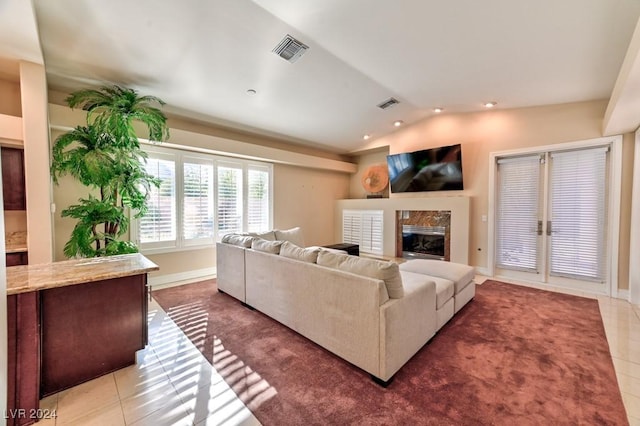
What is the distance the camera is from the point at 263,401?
6.08 ft

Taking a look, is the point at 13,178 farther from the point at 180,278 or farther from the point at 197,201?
the point at 180,278

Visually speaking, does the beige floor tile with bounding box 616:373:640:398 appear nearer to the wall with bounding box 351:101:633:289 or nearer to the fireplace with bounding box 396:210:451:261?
the wall with bounding box 351:101:633:289

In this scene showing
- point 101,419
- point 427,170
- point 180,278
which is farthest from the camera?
point 427,170

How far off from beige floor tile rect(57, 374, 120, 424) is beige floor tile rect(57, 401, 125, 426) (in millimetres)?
16

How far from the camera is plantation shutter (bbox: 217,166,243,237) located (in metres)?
5.25

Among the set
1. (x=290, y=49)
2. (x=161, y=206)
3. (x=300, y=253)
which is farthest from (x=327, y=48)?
(x=161, y=206)

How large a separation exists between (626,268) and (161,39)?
6742 mm

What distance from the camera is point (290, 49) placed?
316 cm

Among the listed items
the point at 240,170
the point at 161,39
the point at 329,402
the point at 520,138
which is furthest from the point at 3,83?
the point at 520,138

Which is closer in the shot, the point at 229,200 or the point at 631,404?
the point at 631,404

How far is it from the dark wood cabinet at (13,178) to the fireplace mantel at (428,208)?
5.96 metres

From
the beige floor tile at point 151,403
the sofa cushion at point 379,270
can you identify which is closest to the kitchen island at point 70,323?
the beige floor tile at point 151,403

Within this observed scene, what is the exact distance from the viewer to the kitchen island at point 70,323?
1.64 metres

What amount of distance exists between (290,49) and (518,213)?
15.3 ft
